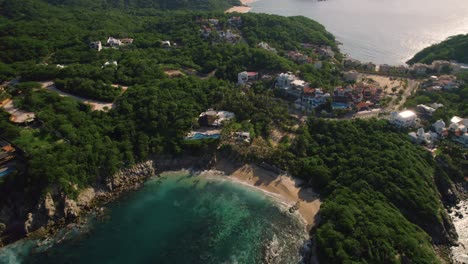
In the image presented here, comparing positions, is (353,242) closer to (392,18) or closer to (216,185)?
(216,185)

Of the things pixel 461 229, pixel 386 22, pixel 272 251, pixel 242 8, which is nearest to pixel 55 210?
pixel 272 251

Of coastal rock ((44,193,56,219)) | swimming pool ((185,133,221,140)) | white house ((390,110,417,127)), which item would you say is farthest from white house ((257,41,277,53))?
coastal rock ((44,193,56,219))

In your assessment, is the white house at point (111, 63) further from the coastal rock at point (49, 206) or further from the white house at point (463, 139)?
the white house at point (463, 139)

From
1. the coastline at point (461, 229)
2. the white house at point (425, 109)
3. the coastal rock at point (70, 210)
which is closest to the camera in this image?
the coastline at point (461, 229)

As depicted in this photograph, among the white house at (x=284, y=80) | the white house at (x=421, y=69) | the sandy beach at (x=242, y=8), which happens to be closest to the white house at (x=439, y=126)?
the white house at (x=421, y=69)

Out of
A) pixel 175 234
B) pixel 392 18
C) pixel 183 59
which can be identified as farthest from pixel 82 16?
pixel 392 18

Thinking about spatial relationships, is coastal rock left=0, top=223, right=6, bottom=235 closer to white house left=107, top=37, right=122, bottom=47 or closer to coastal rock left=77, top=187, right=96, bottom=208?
coastal rock left=77, top=187, right=96, bottom=208

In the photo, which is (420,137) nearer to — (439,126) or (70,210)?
(439,126)
